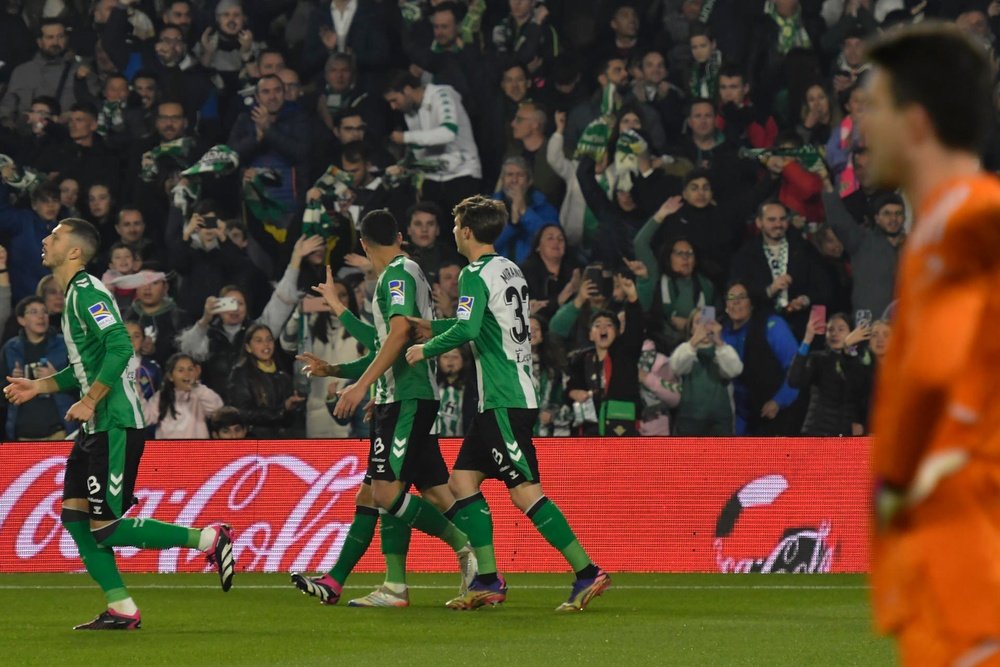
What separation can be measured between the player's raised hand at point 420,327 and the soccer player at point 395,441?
45 millimetres

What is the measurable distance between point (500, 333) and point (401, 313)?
613 mm

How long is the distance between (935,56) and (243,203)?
1407 centimetres

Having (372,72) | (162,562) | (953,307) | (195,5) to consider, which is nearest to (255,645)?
(162,562)

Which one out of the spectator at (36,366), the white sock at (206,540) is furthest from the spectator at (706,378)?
the white sock at (206,540)

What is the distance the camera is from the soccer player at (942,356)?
261 centimetres

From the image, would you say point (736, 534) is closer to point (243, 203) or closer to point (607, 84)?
point (607, 84)

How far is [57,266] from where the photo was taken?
30.0 feet

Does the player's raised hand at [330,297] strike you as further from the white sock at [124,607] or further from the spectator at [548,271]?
the spectator at [548,271]

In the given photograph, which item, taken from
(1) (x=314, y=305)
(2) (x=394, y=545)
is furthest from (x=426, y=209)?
(2) (x=394, y=545)

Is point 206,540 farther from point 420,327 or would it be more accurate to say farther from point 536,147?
point 536,147

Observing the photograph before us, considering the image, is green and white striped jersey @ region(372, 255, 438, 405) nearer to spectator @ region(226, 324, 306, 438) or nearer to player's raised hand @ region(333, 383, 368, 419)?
player's raised hand @ region(333, 383, 368, 419)

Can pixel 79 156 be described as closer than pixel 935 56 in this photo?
No

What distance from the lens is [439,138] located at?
1612cm

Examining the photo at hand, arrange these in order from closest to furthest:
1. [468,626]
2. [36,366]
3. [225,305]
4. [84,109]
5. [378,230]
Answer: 1. [468,626]
2. [378,230]
3. [36,366]
4. [225,305]
5. [84,109]
